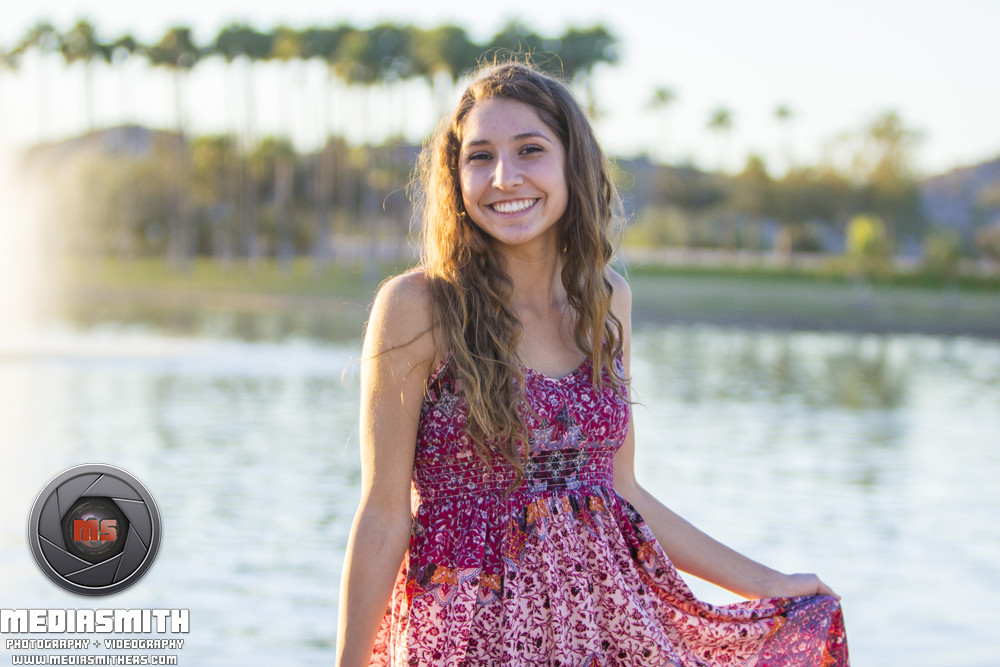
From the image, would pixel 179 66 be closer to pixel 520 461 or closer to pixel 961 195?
pixel 520 461

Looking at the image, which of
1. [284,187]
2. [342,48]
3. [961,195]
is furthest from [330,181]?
[961,195]

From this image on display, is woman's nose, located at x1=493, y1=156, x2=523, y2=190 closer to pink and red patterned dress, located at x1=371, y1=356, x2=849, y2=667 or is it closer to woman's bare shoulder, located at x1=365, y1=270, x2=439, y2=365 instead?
woman's bare shoulder, located at x1=365, y1=270, x2=439, y2=365

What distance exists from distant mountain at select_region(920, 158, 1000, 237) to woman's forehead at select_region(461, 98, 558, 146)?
105231 mm

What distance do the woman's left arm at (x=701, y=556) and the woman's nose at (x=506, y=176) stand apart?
0.46 meters

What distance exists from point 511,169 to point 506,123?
0.10 metres

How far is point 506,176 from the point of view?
231 centimetres

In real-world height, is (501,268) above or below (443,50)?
below

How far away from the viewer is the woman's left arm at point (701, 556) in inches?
98.7

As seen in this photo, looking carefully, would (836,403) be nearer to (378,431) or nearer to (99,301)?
(378,431)

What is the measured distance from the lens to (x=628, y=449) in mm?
2555

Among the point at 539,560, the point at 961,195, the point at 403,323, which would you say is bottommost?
the point at 539,560

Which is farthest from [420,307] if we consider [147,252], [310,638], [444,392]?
[147,252]

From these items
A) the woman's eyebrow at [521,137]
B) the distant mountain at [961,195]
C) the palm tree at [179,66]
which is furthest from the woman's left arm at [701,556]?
the distant mountain at [961,195]

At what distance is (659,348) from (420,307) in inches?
951
